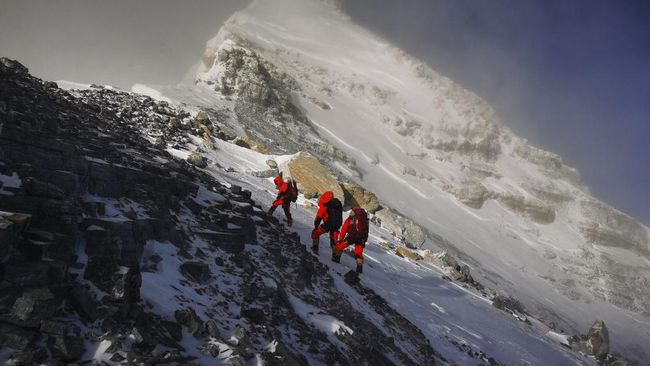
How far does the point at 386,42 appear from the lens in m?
73.8

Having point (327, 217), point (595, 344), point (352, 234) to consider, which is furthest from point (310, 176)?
point (595, 344)

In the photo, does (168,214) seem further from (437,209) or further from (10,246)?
(437,209)

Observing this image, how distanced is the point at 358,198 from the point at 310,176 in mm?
4117

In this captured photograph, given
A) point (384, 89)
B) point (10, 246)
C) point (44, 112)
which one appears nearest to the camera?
point (10, 246)

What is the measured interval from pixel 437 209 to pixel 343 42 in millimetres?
36498

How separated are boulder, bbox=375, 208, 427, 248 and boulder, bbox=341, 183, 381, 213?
0.66m

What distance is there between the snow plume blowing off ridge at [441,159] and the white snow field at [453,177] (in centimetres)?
23

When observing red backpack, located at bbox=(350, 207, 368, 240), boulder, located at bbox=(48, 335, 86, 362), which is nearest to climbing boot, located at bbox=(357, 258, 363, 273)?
red backpack, located at bbox=(350, 207, 368, 240)

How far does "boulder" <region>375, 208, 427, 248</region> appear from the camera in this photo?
74.4ft

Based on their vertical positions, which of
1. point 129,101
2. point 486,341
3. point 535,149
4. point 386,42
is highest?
point 386,42

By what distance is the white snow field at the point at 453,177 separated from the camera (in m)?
30.1

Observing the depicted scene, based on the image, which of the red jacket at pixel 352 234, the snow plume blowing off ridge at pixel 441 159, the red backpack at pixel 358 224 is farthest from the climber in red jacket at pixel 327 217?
the snow plume blowing off ridge at pixel 441 159

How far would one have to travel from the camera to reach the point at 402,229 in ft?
78.0

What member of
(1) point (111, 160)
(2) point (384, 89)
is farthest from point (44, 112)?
(2) point (384, 89)
